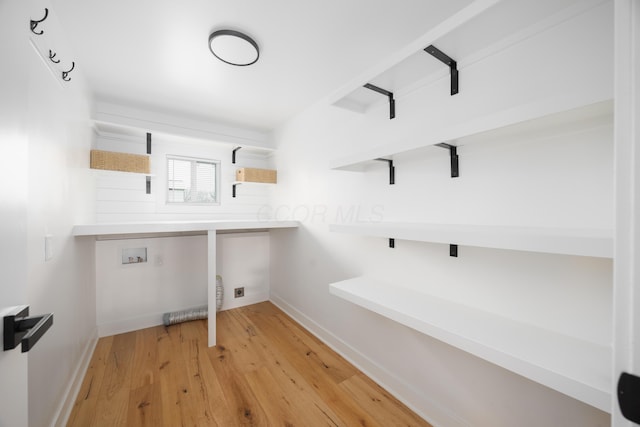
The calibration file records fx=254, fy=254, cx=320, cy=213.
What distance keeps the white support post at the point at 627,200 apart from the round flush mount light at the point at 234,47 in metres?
1.55

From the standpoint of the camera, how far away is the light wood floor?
4.79 feet

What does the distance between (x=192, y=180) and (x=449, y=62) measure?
2.70 m

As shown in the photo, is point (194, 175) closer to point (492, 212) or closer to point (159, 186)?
point (159, 186)

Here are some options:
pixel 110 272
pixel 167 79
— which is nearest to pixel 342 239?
pixel 167 79

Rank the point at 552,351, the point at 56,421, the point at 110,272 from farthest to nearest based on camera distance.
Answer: the point at 110,272 < the point at 56,421 < the point at 552,351

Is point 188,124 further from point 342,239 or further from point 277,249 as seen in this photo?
point 342,239

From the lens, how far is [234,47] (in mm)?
1534

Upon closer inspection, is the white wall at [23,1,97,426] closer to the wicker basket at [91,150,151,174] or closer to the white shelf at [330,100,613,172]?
the wicker basket at [91,150,151,174]

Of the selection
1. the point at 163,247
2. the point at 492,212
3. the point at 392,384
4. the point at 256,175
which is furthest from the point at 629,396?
the point at 163,247

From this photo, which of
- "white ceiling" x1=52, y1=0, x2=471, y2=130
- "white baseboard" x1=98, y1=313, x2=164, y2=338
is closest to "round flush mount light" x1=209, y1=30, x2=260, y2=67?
"white ceiling" x1=52, y1=0, x2=471, y2=130

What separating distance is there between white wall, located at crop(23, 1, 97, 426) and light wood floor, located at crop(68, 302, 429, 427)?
212 mm

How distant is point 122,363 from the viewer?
196 centimetres

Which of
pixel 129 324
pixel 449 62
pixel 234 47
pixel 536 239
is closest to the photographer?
pixel 536 239

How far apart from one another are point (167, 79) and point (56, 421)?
221cm
